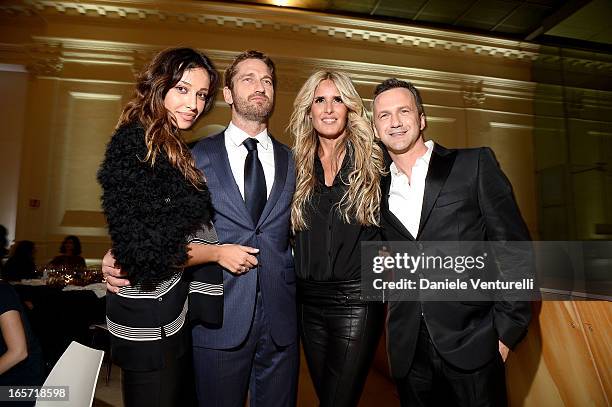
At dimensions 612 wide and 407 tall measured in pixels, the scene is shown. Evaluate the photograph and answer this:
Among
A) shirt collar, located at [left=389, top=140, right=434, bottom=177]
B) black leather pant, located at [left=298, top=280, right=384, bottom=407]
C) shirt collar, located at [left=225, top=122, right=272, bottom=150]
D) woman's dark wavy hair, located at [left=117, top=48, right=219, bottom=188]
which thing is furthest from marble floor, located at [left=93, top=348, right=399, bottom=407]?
woman's dark wavy hair, located at [left=117, top=48, right=219, bottom=188]

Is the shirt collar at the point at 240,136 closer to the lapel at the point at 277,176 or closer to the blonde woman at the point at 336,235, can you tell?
the lapel at the point at 277,176

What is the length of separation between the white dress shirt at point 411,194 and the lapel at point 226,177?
614 millimetres

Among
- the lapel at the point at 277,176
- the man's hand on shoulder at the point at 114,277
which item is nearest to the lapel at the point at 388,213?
the lapel at the point at 277,176

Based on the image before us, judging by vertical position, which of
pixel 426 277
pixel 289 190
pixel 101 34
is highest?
pixel 101 34

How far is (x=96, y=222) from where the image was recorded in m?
6.49

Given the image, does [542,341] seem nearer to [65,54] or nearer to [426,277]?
[426,277]

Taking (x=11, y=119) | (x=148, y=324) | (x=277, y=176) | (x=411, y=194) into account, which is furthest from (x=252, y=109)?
(x=11, y=119)

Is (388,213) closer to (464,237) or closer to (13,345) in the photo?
(464,237)

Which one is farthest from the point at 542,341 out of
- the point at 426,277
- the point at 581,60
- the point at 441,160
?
the point at 581,60

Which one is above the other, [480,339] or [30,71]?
[30,71]

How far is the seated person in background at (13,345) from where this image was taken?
168 cm

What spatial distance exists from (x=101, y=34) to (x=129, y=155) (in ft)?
22.2

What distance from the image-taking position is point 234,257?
1.44 meters

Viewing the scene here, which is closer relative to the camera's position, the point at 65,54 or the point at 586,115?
the point at 65,54
